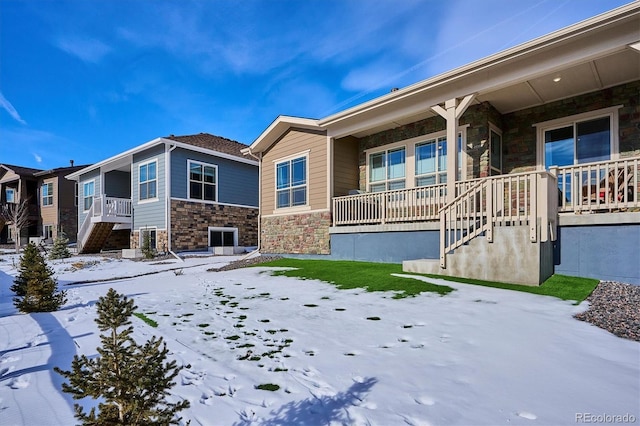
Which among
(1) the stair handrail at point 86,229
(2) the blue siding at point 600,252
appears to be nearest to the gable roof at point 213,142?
(1) the stair handrail at point 86,229

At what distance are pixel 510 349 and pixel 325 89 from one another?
19.8 m

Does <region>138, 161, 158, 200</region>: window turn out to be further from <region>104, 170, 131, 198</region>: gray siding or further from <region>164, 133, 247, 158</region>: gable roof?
<region>104, 170, 131, 198</region>: gray siding

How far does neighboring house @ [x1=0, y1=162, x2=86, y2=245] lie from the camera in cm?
2352

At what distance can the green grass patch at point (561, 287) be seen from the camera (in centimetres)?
508

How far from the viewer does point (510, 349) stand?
311 centimetres

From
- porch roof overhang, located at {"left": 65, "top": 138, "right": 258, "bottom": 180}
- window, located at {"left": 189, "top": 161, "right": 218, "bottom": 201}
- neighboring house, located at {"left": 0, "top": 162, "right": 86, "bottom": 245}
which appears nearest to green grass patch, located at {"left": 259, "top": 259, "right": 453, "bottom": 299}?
window, located at {"left": 189, "top": 161, "right": 218, "bottom": 201}

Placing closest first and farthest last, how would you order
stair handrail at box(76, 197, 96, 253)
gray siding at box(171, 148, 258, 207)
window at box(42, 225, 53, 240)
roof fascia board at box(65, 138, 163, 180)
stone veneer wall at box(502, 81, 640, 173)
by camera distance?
stone veneer wall at box(502, 81, 640, 173) < roof fascia board at box(65, 138, 163, 180) < gray siding at box(171, 148, 258, 207) < stair handrail at box(76, 197, 96, 253) < window at box(42, 225, 53, 240)

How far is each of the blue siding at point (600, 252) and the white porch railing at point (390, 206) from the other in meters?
2.84

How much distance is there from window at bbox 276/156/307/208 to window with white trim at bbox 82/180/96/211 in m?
14.0

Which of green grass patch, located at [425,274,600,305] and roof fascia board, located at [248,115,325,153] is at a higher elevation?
roof fascia board, located at [248,115,325,153]

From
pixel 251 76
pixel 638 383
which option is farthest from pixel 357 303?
pixel 251 76

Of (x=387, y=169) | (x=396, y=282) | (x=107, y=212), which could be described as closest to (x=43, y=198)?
(x=107, y=212)

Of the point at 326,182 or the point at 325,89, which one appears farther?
the point at 325,89

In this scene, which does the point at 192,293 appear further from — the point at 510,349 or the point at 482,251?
the point at 482,251
